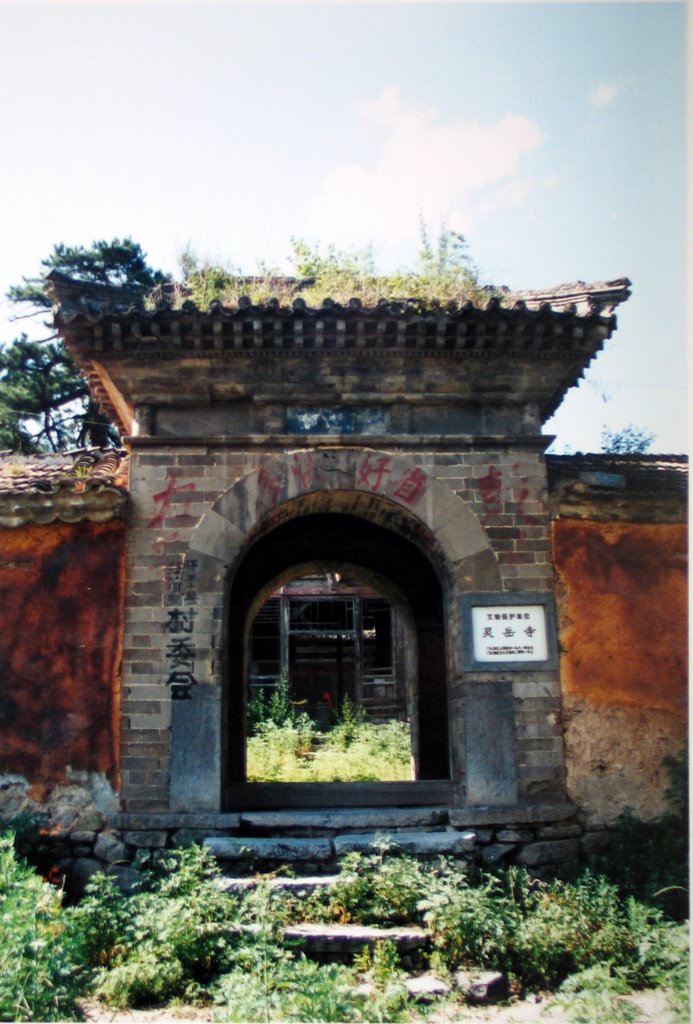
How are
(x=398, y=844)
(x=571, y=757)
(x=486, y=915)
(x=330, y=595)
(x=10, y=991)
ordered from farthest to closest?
(x=330, y=595)
(x=571, y=757)
(x=398, y=844)
(x=486, y=915)
(x=10, y=991)

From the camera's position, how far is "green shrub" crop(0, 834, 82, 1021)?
4789 mm

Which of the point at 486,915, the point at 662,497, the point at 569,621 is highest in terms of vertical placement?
the point at 662,497

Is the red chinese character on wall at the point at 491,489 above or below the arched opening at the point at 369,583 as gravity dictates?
above

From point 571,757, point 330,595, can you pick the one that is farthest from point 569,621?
point 330,595

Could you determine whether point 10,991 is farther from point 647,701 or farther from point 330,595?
point 330,595

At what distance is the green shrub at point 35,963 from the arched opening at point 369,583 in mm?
5104

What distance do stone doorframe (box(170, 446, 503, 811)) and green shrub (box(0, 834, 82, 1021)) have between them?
2340 mm

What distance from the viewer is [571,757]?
25.0 ft

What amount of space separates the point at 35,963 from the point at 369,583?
7309mm

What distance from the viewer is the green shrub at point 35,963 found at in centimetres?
479

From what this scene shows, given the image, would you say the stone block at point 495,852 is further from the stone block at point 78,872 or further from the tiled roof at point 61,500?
the tiled roof at point 61,500

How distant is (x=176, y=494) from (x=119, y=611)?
1.16 meters

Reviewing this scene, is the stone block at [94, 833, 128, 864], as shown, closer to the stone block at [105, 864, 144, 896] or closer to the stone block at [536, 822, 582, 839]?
the stone block at [105, 864, 144, 896]

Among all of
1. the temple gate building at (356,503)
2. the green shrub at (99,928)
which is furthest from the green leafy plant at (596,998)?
the green shrub at (99,928)
